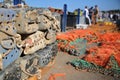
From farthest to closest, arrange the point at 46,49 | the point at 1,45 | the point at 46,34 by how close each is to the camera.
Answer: the point at 46,34, the point at 46,49, the point at 1,45

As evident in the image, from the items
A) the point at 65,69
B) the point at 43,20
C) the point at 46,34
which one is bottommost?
the point at 65,69

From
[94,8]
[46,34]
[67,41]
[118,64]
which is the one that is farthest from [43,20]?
[94,8]

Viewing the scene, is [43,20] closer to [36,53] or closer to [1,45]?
[36,53]

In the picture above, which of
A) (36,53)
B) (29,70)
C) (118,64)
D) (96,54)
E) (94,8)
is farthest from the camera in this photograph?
(94,8)

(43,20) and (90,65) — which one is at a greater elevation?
(43,20)

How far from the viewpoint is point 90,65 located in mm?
6535

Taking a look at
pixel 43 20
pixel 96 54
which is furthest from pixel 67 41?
pixel 43 20

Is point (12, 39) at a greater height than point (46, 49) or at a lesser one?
greater

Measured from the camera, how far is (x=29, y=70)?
4.42 metres

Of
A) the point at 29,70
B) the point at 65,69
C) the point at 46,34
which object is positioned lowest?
the point at 65,69

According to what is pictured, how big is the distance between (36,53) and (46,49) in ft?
2.01

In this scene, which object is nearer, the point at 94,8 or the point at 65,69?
the point at 65,69

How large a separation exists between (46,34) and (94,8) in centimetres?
1592

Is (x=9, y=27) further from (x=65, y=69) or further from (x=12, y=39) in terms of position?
(x=65, y=69)
